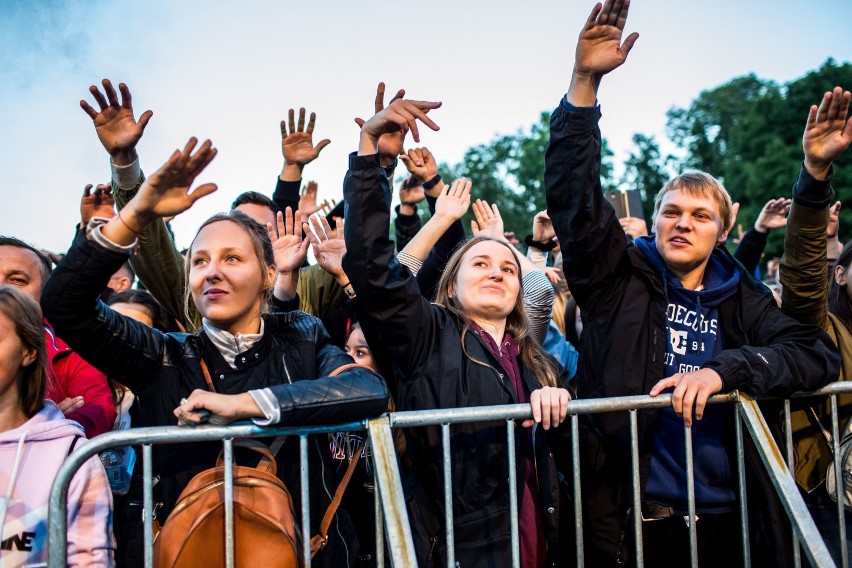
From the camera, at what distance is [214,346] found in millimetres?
3051

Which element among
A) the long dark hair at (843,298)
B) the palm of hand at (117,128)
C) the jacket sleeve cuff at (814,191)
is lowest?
the long dark hair at (843,298)

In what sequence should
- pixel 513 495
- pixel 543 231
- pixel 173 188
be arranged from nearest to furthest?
pixel 173 188
pixel 513 495
pixel 543 231

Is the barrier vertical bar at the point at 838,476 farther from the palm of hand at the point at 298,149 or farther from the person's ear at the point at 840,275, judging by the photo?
the palm of hand at the point at 298,149

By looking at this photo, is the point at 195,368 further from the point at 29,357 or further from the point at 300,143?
the point at 300,143

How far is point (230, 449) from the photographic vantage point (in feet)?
8.35

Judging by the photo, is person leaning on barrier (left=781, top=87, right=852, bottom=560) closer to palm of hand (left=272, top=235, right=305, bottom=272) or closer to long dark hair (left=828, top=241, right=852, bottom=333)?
long dark hair (left=828, top=241, right=852, bottom=333)

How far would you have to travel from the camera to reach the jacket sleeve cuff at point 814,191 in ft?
11.8

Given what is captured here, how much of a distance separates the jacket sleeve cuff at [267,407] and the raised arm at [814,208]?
254 cm

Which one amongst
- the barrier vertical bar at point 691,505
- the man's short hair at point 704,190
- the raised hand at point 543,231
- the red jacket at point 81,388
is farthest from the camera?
the raised hand at point 543,231

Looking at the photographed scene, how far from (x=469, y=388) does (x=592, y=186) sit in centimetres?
99

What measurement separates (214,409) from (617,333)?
5.88 ft

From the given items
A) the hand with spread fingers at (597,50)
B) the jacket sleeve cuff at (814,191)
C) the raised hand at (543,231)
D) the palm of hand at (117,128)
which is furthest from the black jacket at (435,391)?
the raised hand at (543,231)

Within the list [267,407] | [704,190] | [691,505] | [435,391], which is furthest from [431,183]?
[267,407]

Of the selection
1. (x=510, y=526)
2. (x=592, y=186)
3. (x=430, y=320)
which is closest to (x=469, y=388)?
(x=430, y=320)
